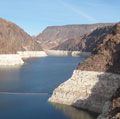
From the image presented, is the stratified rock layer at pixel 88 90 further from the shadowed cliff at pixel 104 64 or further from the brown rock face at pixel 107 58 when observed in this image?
the brown rock face at pixel 107 58

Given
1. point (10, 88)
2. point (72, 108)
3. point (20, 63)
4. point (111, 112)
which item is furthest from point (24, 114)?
point (20, 63)

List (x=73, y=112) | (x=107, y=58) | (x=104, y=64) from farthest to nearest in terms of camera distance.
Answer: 1. (x=107, y=58)
2. (x=104, y=64)
3. (x=73, y=112)

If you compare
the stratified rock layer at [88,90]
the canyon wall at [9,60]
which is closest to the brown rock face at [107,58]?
the stratified rock layer at [88,90]

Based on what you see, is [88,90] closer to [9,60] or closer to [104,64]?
[104,64]

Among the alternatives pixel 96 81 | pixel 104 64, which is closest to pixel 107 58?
pixel 104 64

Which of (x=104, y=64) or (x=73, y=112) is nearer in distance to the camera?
(x=73, y=112)

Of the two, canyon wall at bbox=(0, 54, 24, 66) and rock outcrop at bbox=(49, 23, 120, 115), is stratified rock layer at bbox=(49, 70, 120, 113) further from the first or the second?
canyon wall at bbox=(0, 54, 24, 66)
